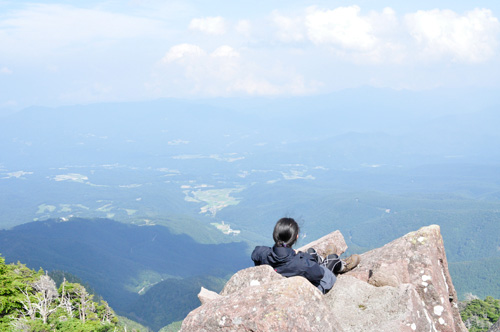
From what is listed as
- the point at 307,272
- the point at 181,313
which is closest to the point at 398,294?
the point at 307,272

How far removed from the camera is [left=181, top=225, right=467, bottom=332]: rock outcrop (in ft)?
26.8

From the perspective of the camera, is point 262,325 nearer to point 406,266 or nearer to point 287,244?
point 287,244

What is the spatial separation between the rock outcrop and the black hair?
3.06 ft

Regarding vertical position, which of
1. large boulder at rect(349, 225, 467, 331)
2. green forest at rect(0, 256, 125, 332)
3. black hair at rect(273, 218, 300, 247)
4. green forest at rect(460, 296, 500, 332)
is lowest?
green forest at rect(460, 296, 500, 332)

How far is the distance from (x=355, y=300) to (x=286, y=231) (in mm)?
2640

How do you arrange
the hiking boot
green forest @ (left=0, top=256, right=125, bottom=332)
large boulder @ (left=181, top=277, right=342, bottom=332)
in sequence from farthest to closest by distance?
green forest @ (left=0, top=256, right=125, bottom=332) → the hiking boot → large boulder @ (left=181, top=277, right=342, bottom=332)

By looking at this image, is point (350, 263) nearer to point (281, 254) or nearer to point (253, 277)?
point (281, 254)

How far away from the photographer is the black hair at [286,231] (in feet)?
33.7

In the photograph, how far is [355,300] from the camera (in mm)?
10320

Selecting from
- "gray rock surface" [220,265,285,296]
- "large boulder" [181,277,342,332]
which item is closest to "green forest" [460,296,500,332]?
"gray rock surface" [220,265,285,296]

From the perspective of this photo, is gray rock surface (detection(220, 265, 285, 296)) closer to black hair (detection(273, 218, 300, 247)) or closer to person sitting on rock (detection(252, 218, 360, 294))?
person sitting on rock (detection(252, 218, 360, 294))

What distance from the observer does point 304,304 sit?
27.0ft

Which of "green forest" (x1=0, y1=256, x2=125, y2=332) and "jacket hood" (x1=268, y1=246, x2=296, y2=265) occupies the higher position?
"jacket hood" (x1=268, y1=246, x2=296, y2=265)

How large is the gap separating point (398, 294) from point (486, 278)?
7319 inches
